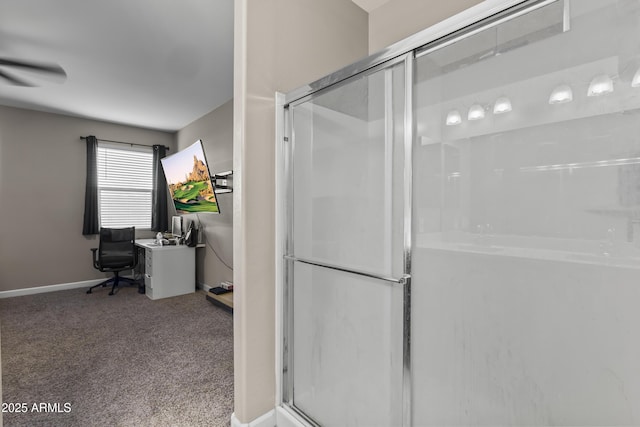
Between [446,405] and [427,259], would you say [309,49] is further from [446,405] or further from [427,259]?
[446,405]

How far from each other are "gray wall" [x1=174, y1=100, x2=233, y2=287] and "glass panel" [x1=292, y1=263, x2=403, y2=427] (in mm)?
2594

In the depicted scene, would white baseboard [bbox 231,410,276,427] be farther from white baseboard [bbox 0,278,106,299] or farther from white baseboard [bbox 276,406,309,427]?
white baseboard [bbox 0,278,106,299]

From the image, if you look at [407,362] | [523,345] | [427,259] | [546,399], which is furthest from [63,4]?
[546,399]

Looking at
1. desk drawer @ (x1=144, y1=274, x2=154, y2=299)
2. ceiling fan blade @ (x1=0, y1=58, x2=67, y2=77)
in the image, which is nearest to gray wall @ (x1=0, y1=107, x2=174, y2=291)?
desk drawer @ (x1=144, y1=274, x2=154, y2=299)

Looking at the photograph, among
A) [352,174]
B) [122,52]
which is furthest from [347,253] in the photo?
[122,52]

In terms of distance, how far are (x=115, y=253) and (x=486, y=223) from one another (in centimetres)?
502

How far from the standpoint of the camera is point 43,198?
4.43 m

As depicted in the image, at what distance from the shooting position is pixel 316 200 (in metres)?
1.64

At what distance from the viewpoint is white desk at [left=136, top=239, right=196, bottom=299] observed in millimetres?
4102

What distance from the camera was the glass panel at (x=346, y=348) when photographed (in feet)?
4.32

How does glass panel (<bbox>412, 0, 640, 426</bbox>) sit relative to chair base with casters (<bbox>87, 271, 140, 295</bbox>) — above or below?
above

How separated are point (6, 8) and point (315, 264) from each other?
9.34 ft

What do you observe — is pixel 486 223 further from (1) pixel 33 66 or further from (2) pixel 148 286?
(2) pixel 148 286

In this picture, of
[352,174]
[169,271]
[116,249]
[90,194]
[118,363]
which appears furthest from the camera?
[90,194]
